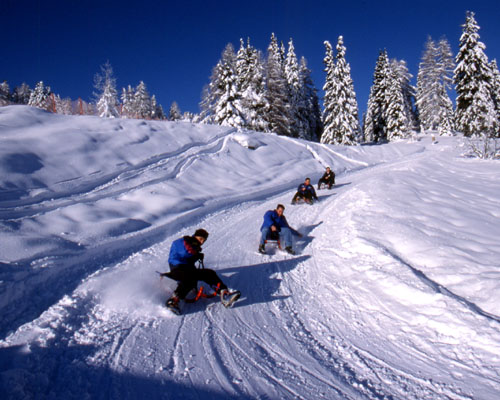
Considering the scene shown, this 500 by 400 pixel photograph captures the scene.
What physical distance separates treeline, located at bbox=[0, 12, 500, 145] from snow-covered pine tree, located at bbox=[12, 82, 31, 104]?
5223 cm

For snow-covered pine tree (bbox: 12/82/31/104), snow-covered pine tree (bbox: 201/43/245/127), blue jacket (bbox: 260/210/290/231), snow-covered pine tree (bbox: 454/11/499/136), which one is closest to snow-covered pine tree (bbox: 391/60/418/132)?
snow-covered pine tree (bbox: 454/11/499/136)

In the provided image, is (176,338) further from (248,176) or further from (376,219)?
(248,176)

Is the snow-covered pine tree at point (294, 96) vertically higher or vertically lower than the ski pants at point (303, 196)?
higher

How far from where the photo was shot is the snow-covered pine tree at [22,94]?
262 ft

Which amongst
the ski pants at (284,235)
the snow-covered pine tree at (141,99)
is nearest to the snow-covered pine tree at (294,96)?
the snow-covered pine tree at (141,99)

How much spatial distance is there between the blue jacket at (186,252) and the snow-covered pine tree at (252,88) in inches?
1021

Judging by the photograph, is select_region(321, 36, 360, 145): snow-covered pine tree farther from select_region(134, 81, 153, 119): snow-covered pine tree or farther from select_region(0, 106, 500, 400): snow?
select_region(134, 81, 153, 119): snow-covered pine tree

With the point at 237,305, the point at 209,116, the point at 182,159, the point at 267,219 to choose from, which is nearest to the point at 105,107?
the point at 209,116

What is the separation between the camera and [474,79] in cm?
2916

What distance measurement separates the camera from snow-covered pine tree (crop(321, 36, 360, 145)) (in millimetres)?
33500

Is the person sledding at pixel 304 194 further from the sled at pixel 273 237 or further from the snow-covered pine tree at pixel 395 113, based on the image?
the snow-covered pine tree at pixel 395 113

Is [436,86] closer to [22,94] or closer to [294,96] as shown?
[294,96]

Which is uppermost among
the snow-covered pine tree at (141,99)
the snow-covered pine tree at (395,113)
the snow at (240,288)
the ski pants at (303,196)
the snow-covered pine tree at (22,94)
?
the snow-covered pine tree at (22,94)

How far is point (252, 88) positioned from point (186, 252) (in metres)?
28.5
